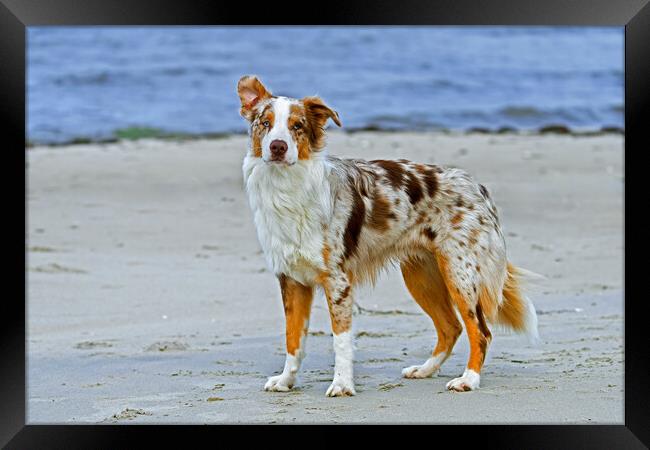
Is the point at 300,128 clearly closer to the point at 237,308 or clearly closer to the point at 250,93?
the point at 250,93

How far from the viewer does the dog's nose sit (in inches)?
231

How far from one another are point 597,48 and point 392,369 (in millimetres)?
26541

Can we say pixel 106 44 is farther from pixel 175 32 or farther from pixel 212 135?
pixel 212 135

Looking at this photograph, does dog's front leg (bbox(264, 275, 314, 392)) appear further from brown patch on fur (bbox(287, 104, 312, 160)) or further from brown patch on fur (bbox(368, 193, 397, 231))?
brown patch on fur (bbox(287, 104, 312, 160))

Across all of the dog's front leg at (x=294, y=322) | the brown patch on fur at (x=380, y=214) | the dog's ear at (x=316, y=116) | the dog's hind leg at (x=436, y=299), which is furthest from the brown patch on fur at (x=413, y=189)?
the dog's front leg at (x=294, y=322)

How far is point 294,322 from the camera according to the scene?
633 centimetres

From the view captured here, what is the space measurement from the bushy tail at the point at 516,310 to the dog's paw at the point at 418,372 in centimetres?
58

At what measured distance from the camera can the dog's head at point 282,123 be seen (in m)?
5.90

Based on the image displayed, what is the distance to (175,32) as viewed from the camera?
105 feet

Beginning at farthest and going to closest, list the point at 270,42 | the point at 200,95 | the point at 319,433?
1. the point at 270,42
2. the point at 200,95
3. the point at 319,433

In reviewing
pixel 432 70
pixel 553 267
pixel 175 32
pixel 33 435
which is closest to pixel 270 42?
pixel 175 32

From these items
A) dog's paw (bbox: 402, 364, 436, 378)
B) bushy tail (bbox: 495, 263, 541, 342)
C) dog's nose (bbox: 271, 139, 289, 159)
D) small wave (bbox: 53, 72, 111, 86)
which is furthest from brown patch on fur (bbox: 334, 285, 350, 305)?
small wave (bbox: 53, 72, 111, 86)

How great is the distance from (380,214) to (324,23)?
1714 millimetres

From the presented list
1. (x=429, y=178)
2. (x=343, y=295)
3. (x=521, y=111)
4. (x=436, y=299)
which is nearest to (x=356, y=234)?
(x=343, y=295)
